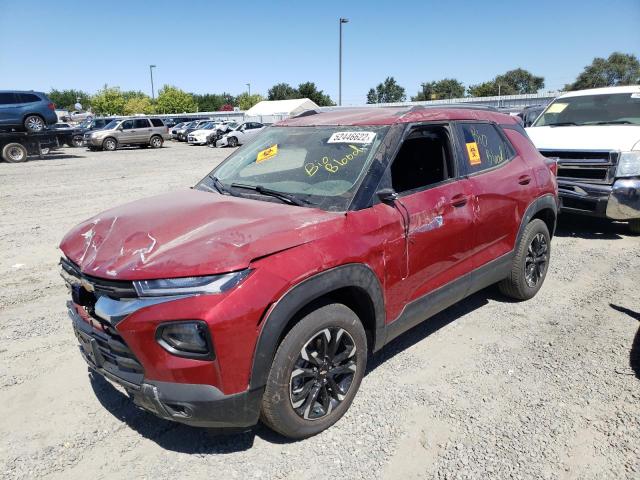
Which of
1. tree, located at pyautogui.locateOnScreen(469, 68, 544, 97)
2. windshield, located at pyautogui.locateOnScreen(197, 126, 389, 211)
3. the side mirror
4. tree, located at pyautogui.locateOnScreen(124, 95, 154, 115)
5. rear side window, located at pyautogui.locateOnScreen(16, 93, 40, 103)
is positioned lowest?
the side mirror

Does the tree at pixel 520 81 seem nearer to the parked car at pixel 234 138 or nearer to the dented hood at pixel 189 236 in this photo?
the parked car at pixel 234 138

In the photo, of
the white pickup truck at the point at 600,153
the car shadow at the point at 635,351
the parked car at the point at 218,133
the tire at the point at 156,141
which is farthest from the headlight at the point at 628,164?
the tire at the point at 156,141

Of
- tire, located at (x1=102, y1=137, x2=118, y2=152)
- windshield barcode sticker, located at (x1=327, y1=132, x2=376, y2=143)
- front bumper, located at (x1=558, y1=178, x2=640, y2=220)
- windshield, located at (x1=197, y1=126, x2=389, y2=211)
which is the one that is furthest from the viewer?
tire, located at (x1=102, y1=137, x2=118, y2=152)

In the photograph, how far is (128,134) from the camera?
26969 millimetres

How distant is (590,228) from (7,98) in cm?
2192

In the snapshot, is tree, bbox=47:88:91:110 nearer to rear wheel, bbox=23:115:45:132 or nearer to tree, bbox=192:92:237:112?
tree, bbox=192:92:237:112

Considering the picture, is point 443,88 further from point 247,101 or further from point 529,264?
point 529,264

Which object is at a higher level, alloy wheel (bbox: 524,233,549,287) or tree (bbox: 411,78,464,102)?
tree (bbox: 411,78,464,102)

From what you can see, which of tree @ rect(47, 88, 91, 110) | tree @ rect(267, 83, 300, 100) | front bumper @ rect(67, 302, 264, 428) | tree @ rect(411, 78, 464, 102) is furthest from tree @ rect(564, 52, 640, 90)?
tree @ rect(47, 88, 91, 110)

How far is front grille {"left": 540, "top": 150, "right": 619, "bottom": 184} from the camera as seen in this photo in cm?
653

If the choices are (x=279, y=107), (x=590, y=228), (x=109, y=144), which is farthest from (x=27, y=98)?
(x=279, y=107)

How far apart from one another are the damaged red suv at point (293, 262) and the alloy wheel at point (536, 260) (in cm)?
55

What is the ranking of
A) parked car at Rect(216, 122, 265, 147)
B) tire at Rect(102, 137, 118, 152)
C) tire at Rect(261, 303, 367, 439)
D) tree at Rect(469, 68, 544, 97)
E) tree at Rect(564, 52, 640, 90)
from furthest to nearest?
1. tree at Rect(469, 68, 544, 97)
2. tree at Rect(564, 52, 640, 90)
3. parked car at Rect(216, 122, 265, 147)
4. tire at Rect(102, 137, 118, 152)
5. tire at Rect(261, 303, 367, 439)

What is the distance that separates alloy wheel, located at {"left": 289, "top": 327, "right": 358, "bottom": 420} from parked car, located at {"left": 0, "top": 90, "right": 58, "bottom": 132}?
21714 mm
